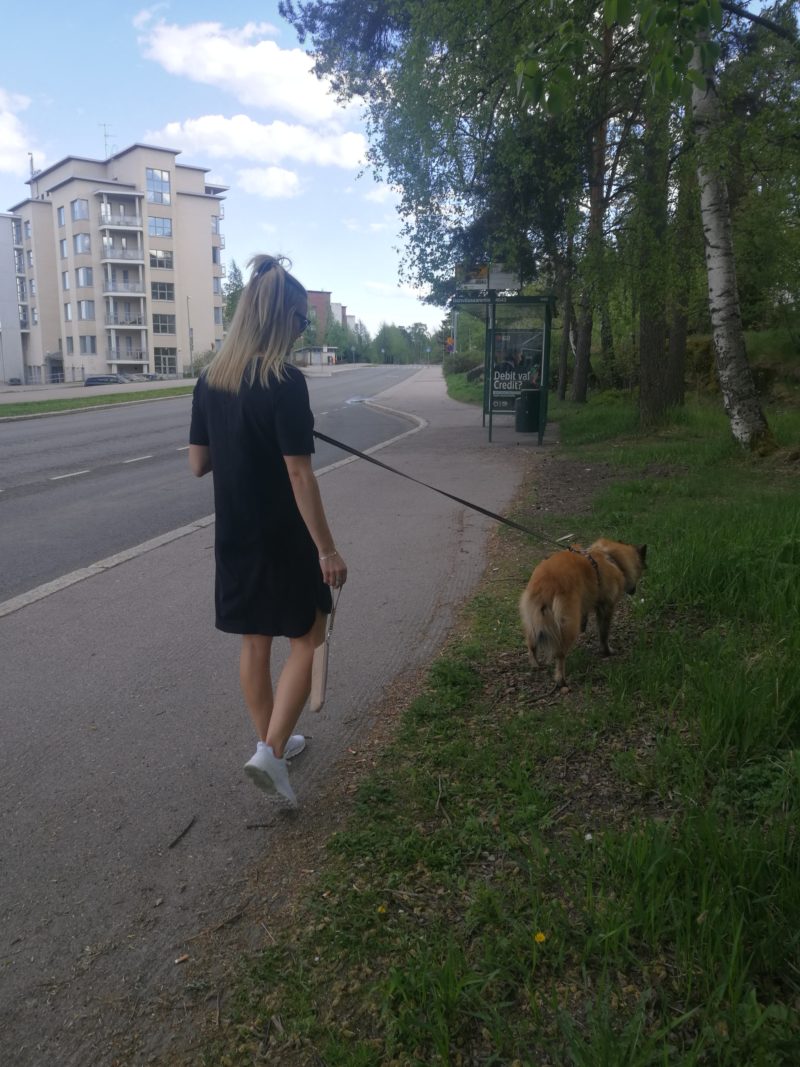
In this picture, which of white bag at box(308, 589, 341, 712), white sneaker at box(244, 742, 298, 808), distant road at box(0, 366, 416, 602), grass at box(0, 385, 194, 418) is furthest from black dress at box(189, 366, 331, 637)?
grass at box(0, 385, 194, 418)

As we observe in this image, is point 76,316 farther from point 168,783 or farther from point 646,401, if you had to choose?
point 168,783

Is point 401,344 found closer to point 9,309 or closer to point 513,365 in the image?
point 9,309

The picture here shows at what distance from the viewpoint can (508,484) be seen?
11781 millimetres

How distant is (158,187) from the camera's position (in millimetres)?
81875

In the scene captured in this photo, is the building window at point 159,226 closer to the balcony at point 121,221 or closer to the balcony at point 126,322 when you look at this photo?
the balcony at point 121,221

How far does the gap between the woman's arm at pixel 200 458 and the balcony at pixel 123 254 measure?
3356 inches

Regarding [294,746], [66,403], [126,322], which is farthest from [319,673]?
[126,322]

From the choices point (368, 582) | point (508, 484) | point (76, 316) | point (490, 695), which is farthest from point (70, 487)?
point (76, 316)

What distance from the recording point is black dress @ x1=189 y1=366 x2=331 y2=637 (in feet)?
10.1

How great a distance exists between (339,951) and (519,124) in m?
14.6

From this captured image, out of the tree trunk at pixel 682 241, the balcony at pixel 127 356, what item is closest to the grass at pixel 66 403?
the tree trunk at pixel 682 241

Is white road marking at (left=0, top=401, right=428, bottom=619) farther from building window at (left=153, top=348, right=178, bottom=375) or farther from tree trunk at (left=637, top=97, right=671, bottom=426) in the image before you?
building window at (left=153, top=348, right=178, bottom=375)

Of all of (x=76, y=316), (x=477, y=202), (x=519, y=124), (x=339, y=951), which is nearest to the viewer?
→ (x=339, y=951)

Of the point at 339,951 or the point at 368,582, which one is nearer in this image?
the point at 339,951
